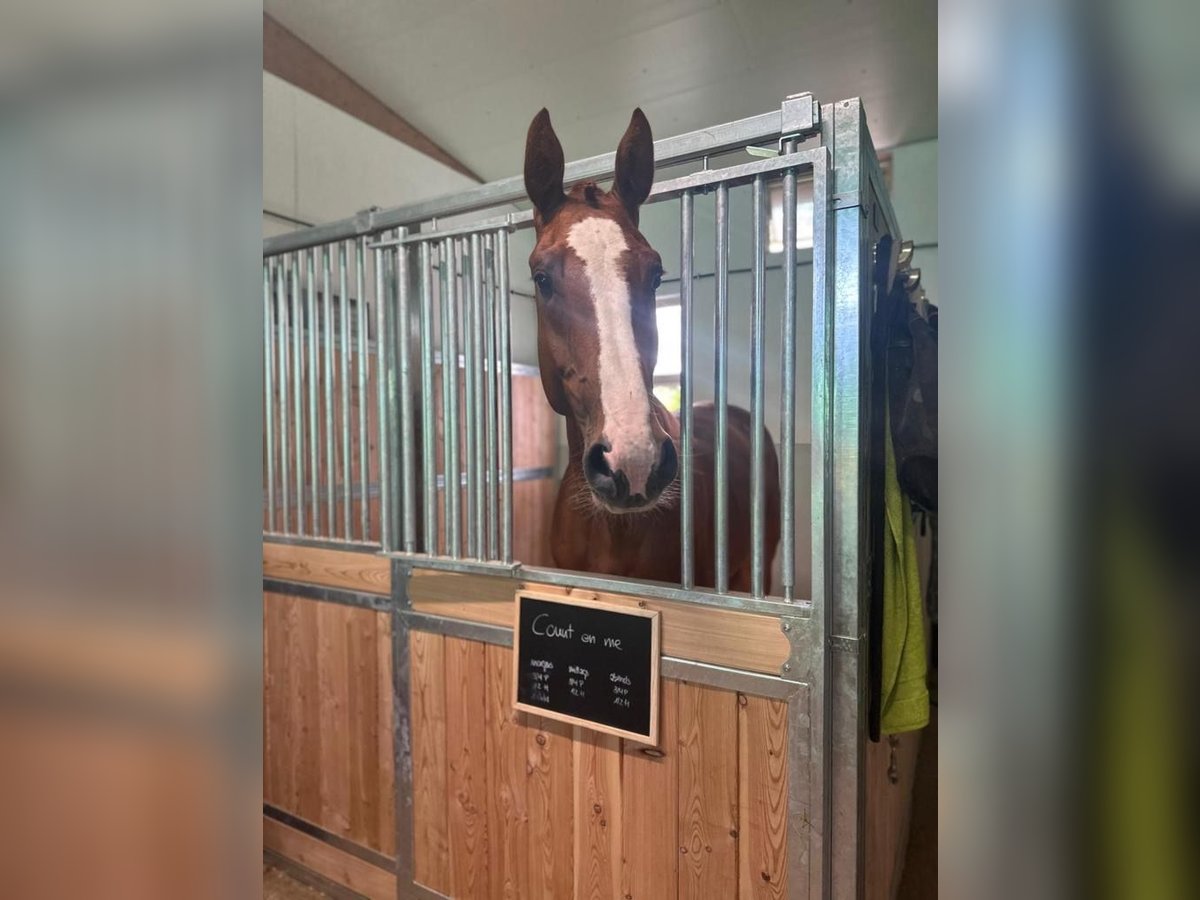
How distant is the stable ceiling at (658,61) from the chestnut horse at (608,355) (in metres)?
0.11

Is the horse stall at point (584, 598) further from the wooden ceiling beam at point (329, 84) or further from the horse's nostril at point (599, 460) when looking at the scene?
the wooden ceiling beam at point (329, 84)

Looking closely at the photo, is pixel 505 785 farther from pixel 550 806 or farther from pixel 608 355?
pixel 608 355

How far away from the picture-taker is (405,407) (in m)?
1.44

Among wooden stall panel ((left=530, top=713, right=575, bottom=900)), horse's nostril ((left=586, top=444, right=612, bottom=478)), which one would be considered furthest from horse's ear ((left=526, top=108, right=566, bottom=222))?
wooden stall panel ((left=530, top=713, right=575, bottom=900))

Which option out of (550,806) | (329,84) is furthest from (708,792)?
(329,84)

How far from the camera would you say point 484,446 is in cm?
139

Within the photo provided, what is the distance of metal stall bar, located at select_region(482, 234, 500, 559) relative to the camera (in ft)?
4.15

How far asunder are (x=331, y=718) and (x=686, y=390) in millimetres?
1335

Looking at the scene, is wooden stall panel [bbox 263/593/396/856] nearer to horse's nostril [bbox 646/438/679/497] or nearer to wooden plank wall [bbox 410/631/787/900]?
wooden plank wall [bbox 410/631/787/900]
